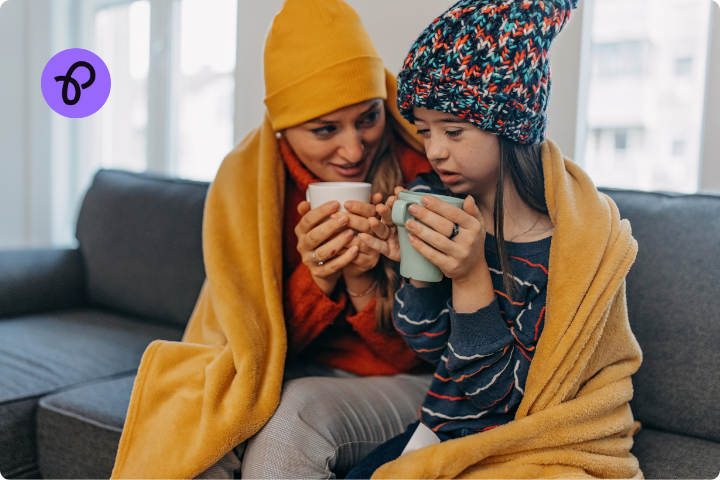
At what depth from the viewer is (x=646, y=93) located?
156 centimetres

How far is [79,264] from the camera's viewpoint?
196 cm

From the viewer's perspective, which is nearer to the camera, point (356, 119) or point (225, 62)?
point (356, 119)

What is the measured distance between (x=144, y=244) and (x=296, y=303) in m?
0.94

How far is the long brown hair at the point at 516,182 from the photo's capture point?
2.74 feet

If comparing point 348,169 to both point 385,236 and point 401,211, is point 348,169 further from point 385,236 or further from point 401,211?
point 401,211

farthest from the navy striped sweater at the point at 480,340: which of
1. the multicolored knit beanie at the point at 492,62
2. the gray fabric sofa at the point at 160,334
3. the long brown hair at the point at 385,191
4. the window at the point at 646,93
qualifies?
the window at the point at 646,93

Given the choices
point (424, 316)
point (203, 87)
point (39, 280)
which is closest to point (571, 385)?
point (424, 316)

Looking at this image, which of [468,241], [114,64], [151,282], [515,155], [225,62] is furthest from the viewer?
[114,64]

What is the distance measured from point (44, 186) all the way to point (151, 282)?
5.47 ft

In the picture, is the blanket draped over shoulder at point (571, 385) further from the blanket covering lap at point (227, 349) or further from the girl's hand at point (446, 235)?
the blanket covering lap at point (227, 349)

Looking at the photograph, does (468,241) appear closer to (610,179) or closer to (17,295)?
(610,179)

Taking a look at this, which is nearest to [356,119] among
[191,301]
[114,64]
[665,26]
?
[191,301]

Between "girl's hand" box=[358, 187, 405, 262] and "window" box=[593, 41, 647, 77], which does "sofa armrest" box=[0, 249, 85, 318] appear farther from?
"window" box=[593, 41, 647, 77]

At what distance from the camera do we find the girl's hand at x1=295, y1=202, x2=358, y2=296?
34.8 inches
